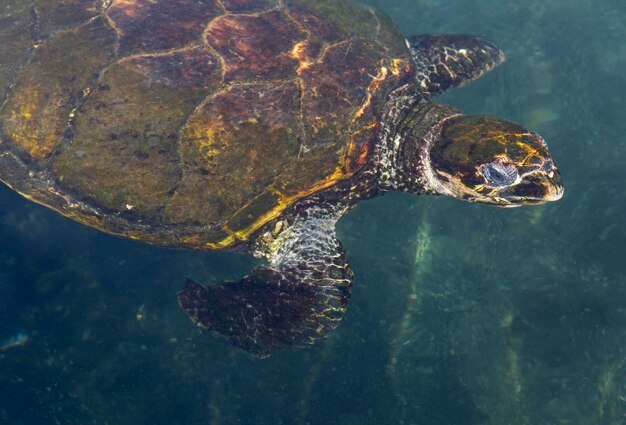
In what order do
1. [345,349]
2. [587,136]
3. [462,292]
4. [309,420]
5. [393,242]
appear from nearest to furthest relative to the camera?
1. [309,420]
2. [345,349]
3. [462,292]
4. [393,242]
5. [587,136]

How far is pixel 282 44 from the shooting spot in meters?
4.53

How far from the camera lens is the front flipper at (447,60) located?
598cm

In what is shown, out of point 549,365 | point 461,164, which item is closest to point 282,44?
point 461,164

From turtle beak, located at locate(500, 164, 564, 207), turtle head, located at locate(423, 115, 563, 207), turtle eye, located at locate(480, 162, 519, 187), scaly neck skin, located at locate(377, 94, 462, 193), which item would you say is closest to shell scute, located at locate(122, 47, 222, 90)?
scaly neck skin, located at locate(377, 94, 462, 193)

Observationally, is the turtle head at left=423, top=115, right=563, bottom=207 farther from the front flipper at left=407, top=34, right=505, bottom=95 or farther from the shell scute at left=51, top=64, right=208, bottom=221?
the shell scute at left=51, top=64, right=208, bottom=221

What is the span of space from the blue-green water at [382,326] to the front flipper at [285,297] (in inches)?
28.4

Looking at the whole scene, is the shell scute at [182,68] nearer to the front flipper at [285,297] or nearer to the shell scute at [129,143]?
the shell scute at [129,143]

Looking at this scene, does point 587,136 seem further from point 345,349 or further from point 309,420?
point 309,420

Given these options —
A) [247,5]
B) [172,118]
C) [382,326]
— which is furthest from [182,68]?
[382,326]

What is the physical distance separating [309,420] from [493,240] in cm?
337

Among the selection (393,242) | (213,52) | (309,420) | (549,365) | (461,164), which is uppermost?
(213,52)

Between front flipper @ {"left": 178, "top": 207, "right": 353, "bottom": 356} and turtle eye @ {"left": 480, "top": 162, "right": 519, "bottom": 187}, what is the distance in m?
1.71

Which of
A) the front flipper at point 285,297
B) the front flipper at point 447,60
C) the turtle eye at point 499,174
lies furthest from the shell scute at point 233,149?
the front flipper at point 447,60

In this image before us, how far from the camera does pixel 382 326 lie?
541 cm
